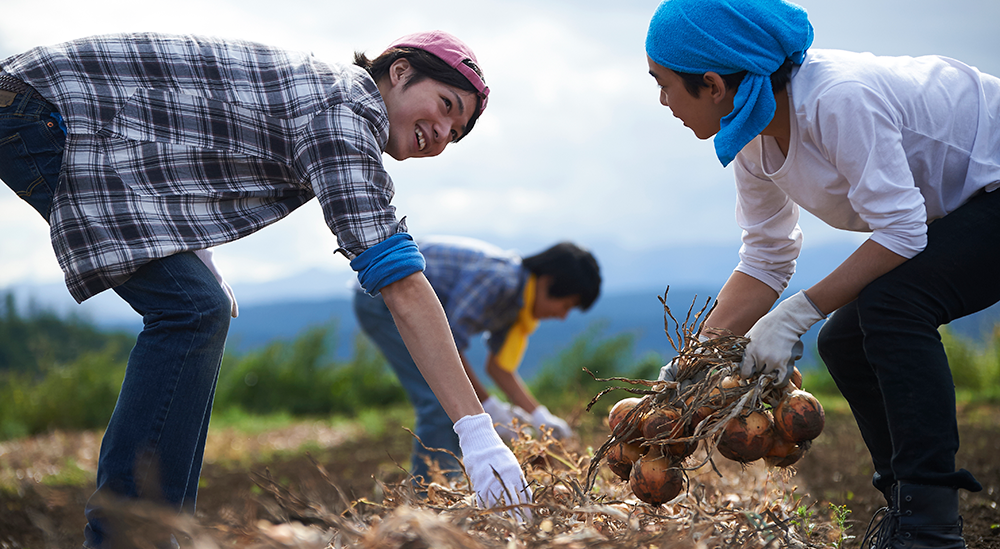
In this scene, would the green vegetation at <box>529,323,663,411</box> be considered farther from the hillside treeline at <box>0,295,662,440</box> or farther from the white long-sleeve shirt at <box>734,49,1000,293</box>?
the white long-sleeve shirt at <box>734,49,1000,293</box>

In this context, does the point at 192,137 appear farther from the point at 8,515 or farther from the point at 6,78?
the point at 8,515

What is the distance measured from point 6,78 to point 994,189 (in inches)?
99.5

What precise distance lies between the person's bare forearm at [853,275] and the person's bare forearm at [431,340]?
2.99ft

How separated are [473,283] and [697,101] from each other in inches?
93.8

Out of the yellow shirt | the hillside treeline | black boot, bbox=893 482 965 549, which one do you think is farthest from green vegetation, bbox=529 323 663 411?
black boot, bbox=893 482 965 549

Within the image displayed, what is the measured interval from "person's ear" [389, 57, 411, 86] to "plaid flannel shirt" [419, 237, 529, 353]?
6.70 feet

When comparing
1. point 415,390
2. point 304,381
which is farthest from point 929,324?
point 304,381

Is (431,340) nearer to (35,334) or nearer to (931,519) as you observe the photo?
(931,519)

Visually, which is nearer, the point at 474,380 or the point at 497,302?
the point at 474,380

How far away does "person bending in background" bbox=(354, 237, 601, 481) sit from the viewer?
13.1 ft

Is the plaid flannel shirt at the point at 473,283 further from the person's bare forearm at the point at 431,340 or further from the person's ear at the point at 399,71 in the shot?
the person's bare forearm at the point at 431,340

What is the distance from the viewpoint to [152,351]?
5.58ft

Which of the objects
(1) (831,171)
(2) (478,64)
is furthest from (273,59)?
(1) (831,171)

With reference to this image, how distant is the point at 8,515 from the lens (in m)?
3.46
